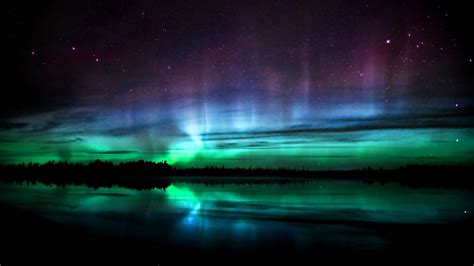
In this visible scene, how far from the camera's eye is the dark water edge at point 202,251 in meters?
8.81

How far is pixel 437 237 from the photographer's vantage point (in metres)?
11.7

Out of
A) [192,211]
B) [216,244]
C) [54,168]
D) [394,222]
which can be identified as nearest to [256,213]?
[192,211]

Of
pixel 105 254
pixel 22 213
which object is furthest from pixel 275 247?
pixel 22 213

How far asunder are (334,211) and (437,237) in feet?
23.4

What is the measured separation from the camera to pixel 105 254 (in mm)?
9195

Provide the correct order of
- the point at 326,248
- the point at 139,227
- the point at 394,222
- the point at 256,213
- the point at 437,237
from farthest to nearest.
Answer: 1. the point at 256,213
2. the point at 394,222
3. the point at 139,227
4. the point at 437,237
5. the point at 326,248

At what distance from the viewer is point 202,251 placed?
31.7 feet

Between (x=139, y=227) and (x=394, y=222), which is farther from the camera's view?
(x=394, y=222)

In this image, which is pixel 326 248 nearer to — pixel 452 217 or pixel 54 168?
pixel 452 217

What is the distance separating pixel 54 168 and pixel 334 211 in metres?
164

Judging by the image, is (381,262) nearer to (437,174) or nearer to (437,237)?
(437,237)

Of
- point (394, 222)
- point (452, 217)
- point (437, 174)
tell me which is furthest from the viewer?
point (437, 174)

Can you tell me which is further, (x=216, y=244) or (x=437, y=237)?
(x=437, y=237)

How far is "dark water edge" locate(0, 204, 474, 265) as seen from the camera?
8.81m
